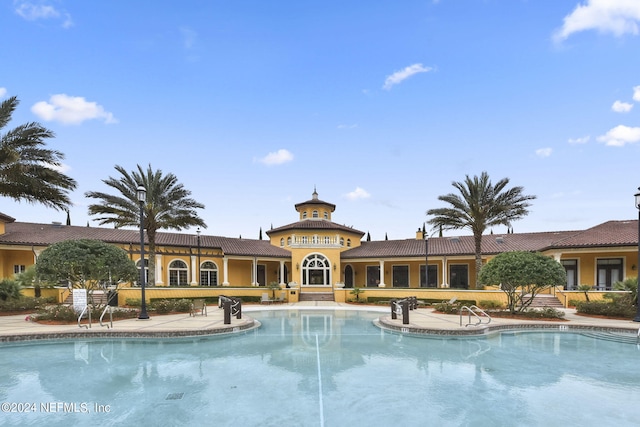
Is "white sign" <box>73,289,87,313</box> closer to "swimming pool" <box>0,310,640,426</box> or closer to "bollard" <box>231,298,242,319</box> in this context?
"swimming pool" <box>0,310,640,426</box>

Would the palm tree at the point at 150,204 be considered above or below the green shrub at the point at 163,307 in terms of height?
above

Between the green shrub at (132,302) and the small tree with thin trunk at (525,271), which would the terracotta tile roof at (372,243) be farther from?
the small tree with thin trunk at (525,271)

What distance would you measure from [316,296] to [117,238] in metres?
17.5

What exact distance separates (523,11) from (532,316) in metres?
14.1

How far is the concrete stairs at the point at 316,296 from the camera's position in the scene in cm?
2889

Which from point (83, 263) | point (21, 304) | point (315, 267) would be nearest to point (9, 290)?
point (21, 304)

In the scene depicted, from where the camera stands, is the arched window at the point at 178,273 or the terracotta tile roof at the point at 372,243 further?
the arched window at the point at 178,273

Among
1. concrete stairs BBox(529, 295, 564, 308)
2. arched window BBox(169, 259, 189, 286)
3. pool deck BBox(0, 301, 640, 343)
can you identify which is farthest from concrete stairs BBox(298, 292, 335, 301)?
concrete stairs BBox(529, 295, 564, 308)

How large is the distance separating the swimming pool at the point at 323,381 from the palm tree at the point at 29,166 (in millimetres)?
9214

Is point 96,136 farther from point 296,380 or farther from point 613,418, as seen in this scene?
point 613,418

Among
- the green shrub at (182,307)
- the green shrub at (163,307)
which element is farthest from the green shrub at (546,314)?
the green shrub at (163,307)

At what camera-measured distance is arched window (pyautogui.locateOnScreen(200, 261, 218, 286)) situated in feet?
102

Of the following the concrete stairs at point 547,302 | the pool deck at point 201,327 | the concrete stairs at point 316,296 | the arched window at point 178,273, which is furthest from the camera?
the arched window at point 178,273

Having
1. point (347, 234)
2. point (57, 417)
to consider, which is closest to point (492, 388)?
point (57, 417)
